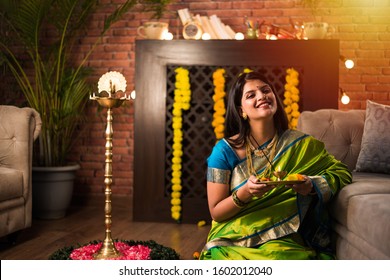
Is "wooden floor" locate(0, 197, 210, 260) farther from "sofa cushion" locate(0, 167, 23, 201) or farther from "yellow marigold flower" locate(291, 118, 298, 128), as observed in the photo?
"yellow marigold flower" locate(291, 118, 298, 128)

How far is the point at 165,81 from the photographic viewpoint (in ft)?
13.2

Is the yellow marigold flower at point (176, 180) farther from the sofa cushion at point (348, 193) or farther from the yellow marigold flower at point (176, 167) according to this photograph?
the sofa cushion at point (348, 193)

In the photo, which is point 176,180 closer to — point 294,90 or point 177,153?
point 177,153

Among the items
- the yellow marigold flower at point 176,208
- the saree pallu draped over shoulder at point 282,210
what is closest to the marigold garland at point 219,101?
the yellow marigold flower at point 176,208

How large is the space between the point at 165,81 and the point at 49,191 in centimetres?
128

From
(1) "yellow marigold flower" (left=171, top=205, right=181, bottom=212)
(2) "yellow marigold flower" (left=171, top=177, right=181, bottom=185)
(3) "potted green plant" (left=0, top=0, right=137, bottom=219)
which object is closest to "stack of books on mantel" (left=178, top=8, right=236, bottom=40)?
(3) "potted green plant" (left=0, top=0, right=137, bottom=219)

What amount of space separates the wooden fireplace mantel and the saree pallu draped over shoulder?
72.3 inches

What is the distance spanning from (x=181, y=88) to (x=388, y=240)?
8.54 feet

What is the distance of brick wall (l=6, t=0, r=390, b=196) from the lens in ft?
14.8

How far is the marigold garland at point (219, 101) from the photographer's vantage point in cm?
398

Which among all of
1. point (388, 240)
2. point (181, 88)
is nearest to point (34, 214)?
point (181, 88)

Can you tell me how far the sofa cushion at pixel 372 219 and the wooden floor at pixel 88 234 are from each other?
4.00ft

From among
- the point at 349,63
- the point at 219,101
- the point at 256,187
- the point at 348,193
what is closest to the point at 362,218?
the point at 348,193
